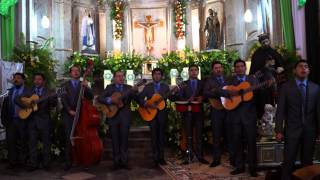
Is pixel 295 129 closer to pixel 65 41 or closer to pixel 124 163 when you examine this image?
pixel 124 163

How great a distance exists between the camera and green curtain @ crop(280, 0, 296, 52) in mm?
8914

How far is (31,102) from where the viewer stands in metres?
6.64

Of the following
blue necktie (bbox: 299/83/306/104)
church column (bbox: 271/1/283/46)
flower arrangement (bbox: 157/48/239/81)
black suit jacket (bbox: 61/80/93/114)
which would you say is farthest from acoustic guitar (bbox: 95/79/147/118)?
flower arrangement (bbox: 157/48/239/81)

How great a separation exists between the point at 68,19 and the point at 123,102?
27.4ft

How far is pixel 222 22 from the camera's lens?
14.2 m

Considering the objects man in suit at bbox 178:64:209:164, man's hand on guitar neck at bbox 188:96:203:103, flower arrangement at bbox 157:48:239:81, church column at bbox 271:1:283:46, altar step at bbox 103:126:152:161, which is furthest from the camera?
flower arrangement at bbox 157:48:239:81

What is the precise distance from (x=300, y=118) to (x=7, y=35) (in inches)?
262

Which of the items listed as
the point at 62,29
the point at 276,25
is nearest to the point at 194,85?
the point at 276,25

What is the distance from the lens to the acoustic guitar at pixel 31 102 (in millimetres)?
6617

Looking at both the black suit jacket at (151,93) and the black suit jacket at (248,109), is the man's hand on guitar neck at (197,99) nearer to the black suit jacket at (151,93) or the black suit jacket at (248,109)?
the black suit jacket at (151,93)

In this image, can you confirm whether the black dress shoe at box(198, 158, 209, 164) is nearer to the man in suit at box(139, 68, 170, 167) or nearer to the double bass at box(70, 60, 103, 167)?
the man in suit at box(139, 68, 170, 167)

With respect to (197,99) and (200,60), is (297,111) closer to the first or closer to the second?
(197,99)

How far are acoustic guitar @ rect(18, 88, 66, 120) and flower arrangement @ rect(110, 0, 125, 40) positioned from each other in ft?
28.5

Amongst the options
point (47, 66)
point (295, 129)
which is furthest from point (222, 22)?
point (295, 129)
